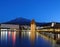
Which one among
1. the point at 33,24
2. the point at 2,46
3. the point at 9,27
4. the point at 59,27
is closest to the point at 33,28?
the point at 33,24

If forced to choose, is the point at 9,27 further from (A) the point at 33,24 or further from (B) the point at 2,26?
(A) the point at 33,24

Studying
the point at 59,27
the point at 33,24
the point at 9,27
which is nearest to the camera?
the point at 59,27

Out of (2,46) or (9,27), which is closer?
(2,46)

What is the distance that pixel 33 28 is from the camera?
4269 inches

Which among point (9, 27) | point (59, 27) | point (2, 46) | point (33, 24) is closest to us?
point (2, 46)

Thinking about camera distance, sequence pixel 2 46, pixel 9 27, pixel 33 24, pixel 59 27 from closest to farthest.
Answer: pixel 2 46, pixel 59 27, pixel 33 24, pixel 9 27

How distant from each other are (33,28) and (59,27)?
97.9 ft

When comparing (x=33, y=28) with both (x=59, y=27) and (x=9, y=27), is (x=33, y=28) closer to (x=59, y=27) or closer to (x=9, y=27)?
(x=59, y=27)

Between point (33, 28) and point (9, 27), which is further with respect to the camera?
point (9, 27)

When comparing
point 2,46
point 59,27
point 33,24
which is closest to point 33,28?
point 33,24

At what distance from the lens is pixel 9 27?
155m

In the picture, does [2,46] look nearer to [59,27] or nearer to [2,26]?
[59,27]

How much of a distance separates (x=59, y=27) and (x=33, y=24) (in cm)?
2865

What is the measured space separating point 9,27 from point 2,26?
4292mm
